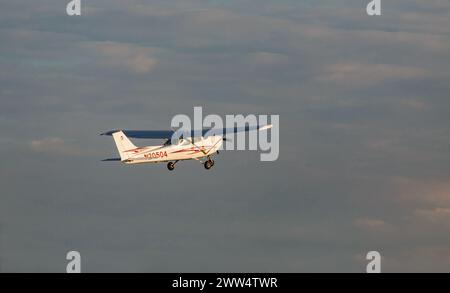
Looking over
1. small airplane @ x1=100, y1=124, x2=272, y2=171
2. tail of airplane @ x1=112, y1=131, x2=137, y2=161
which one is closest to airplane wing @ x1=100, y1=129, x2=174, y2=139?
small airplane @ x1=100, y1=124, x2=272, y2=171

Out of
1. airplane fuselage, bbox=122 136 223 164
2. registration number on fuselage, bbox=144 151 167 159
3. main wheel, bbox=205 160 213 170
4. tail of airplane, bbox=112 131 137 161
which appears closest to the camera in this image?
tail of airplane, bbox=112 131 137 161

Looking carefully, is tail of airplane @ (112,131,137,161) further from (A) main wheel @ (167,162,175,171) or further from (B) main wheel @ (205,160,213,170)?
(B) main wheel @ (205,160,213,170)

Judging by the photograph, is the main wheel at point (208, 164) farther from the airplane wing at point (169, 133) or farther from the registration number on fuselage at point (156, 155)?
the registration number on fuselage at point (156, 155)

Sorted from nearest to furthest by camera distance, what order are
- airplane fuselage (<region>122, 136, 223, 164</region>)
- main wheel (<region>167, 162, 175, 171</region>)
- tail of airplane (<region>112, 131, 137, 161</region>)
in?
Result: tail of airplane (<region>112, 131, 137, 161</region>) → airplane fuselage (<region>122, 136, 223, 164</region>) → main wheel (<region>167, 162, 175, 171</region>)

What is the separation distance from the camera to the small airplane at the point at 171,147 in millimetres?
85875

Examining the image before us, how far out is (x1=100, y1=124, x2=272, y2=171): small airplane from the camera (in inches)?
3381

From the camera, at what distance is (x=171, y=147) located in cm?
8950

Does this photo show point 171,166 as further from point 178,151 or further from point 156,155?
point 156,155

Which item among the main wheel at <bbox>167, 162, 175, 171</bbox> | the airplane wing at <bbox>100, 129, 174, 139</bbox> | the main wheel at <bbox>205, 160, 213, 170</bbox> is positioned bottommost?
the main wheel at <bbox>167, 162, 175, 171</bbox>
